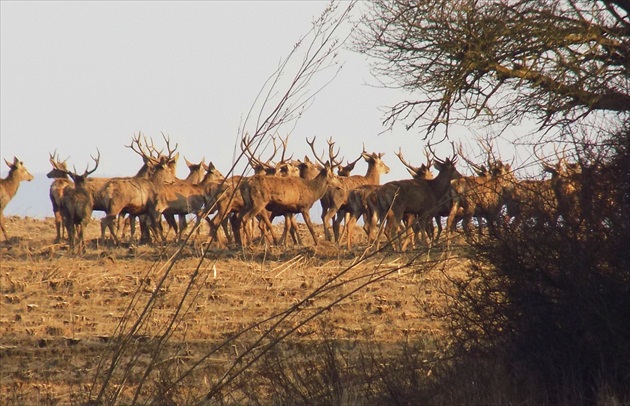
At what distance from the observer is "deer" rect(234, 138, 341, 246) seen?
74.4ft

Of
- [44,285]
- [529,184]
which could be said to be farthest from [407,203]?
[529,184]

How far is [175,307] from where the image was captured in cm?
1212

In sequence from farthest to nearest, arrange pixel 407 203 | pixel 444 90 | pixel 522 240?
1. pixel 407 203
2. pixel 444 90
3. pixel 522 240

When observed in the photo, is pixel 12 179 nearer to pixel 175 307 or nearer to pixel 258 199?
pixel 258 199

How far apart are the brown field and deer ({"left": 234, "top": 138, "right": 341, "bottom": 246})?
17.5 feet

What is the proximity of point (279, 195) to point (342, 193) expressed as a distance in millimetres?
3016

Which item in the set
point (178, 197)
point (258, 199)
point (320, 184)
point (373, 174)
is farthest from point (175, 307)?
point (373, 174)

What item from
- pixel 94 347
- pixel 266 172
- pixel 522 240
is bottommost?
pixel 94 347

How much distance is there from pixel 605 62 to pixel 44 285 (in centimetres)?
827

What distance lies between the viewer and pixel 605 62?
45.3 feet

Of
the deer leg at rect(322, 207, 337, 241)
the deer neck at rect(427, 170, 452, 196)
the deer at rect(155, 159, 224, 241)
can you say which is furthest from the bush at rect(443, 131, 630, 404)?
the deer leg at rect(322, 207, 337, 241)

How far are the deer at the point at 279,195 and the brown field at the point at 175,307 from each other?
5.33 meters

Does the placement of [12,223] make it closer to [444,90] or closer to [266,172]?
[266,172]

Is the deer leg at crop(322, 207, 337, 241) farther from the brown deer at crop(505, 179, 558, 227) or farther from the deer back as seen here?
the brown deer at crop(505, 179, 558, 227)
